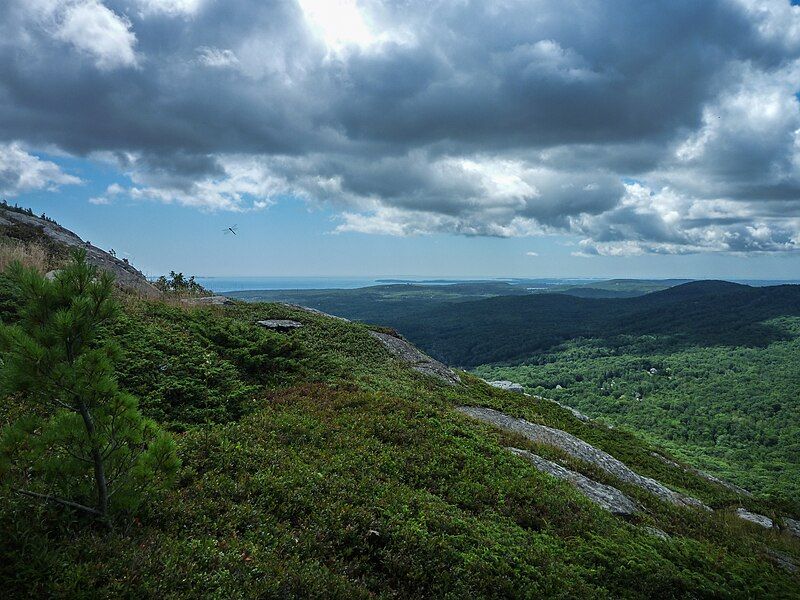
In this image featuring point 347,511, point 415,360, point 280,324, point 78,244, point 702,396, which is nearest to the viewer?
point 347,511

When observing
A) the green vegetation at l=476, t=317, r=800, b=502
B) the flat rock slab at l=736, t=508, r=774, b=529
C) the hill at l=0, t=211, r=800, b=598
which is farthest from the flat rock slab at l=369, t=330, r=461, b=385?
the green vegetation at l=476, t=317, r=800, b=502

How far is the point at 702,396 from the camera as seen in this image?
5133 inches

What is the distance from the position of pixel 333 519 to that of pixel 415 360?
666 inches

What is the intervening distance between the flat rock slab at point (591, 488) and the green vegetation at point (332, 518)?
577 millimetres

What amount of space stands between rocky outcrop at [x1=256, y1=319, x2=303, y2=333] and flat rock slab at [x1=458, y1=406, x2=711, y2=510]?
10.7 m

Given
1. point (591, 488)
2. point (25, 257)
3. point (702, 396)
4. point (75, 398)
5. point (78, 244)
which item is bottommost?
point (702, 396)

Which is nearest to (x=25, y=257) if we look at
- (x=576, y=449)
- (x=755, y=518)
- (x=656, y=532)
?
(x=576, y=449)

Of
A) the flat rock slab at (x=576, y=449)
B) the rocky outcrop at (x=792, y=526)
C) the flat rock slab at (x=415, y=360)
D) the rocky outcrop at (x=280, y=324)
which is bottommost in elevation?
the rocky outcrop at (x=792, y=526)

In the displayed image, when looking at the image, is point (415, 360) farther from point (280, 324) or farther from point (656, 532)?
point (656, 532)

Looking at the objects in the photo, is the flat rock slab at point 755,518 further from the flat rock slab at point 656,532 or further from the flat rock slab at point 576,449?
the flat rock slab at point 656,532

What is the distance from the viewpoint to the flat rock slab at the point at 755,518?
15.7 m

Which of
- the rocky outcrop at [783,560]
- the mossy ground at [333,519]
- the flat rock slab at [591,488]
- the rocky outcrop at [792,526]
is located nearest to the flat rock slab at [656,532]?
the mossy ground at [333,519]

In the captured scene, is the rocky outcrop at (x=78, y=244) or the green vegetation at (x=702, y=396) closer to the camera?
the rocky outcrop at (x=78, y=244)

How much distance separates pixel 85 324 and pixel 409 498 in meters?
6.41
